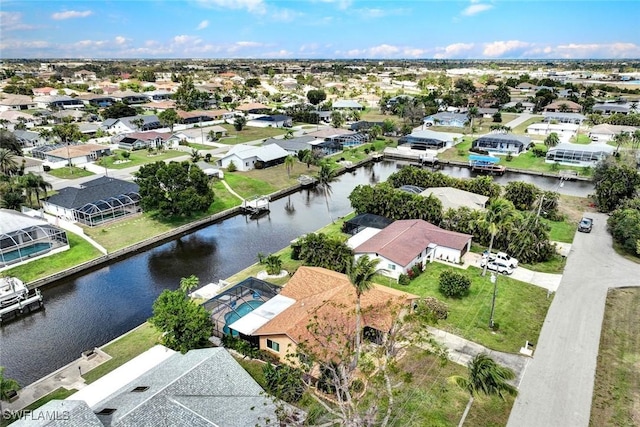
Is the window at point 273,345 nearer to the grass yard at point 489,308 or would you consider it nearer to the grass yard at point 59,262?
the grass yard at point 489,308

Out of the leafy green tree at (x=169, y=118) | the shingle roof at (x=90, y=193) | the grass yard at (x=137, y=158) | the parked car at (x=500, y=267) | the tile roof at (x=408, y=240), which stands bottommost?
the parked car at (x=500, y=267)

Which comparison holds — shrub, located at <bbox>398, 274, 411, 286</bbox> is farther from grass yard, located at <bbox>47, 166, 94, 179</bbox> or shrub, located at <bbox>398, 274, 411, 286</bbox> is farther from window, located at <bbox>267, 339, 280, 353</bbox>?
grass yard, located at <bbox>47, 166, 94, 179</bbox>

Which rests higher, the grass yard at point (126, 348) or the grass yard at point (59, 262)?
the grass yard at point (59, 262)

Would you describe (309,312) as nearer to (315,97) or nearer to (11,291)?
(11,291)

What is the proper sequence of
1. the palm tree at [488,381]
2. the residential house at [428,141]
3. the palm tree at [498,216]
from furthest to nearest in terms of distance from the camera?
the residential house at [428,141]
the palm tree at [498,216]
the palm tree at [488,381]

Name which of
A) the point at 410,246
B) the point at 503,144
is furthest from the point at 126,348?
the point at 503,144

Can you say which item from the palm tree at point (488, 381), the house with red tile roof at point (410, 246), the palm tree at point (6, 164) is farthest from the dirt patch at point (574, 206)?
the palm tree at point (6, 164)
